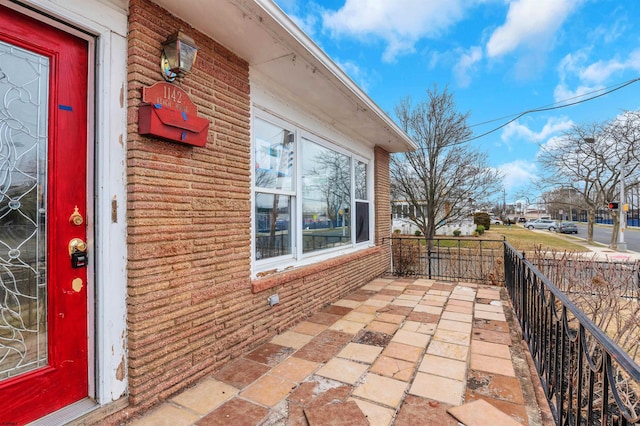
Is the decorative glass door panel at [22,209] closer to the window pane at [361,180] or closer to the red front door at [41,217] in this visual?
the red front door at [41,217]

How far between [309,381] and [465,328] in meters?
2.12

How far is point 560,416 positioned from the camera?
1742 millimetres

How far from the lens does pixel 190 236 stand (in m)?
2.31

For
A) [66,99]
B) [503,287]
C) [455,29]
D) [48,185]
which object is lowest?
[503,287]

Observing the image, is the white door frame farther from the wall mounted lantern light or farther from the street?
the street

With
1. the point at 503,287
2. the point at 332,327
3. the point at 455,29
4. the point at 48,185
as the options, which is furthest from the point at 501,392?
the point at 455,29

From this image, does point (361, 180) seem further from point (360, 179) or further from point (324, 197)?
point (324, 197)

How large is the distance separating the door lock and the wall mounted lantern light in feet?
3.95

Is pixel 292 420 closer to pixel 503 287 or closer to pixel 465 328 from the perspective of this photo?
pixel 465 328

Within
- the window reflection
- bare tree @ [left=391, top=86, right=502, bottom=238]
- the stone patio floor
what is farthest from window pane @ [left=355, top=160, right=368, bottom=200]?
bare tree @ [left=391, top=86, right=502, bottom=238]

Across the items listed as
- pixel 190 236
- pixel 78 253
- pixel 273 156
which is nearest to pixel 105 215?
pixel 78 253

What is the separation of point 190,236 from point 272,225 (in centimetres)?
135

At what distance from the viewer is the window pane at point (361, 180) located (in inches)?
234

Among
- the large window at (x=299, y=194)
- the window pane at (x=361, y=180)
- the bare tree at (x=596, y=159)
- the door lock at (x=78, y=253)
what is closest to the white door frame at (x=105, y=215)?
the door lock at (x=78, y=253)
